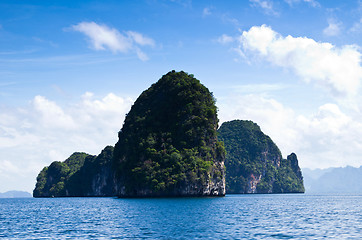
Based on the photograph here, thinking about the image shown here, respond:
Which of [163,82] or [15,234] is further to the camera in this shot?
[163,82]

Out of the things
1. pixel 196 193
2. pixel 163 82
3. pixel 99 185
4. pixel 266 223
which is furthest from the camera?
pixel 99 185

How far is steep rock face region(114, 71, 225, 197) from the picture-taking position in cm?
11081

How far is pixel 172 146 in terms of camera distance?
118m

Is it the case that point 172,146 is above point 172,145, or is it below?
below

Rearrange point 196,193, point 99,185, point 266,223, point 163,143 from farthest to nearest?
point 99,185 → point 163,143 → point 196,193 → point 266,223

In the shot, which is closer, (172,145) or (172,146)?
(172,146)

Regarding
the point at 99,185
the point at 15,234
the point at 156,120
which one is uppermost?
the point at 156,120

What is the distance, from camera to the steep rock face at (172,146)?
111 meters

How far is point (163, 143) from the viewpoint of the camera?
11894 centimetres

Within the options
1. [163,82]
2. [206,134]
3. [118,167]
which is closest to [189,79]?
[163,82]

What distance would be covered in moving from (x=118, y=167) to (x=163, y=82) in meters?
33.8

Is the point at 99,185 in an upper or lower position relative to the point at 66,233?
upper

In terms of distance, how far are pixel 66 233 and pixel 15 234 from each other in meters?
5.26

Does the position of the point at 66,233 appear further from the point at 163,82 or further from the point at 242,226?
the point at 163,82
